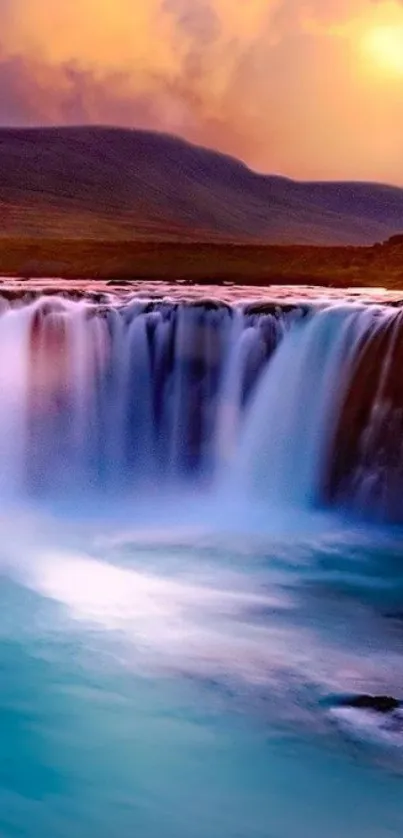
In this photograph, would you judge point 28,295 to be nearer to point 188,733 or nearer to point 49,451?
point 49,451

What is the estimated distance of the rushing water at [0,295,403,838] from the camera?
4.36m

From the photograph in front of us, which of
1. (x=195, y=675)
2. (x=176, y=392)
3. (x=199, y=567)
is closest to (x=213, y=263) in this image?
(x=176, y=392)

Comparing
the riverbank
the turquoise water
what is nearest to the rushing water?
the turquoise water

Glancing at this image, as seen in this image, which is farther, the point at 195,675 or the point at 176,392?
the point at 176,392

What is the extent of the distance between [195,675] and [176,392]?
3.65 meters

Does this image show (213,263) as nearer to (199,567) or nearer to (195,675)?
(199,567)

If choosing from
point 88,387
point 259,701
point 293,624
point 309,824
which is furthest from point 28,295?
point 309,824

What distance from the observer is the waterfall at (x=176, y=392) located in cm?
818

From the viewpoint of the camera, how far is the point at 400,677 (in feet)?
16.8

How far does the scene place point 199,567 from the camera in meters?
6.79

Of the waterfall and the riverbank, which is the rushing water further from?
the riverbank

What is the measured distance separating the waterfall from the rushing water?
14 millimetres

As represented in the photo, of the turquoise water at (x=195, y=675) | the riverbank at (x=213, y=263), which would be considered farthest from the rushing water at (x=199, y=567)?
the riverbank at (x=213, y=263)

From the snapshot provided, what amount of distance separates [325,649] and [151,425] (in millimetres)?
3439
